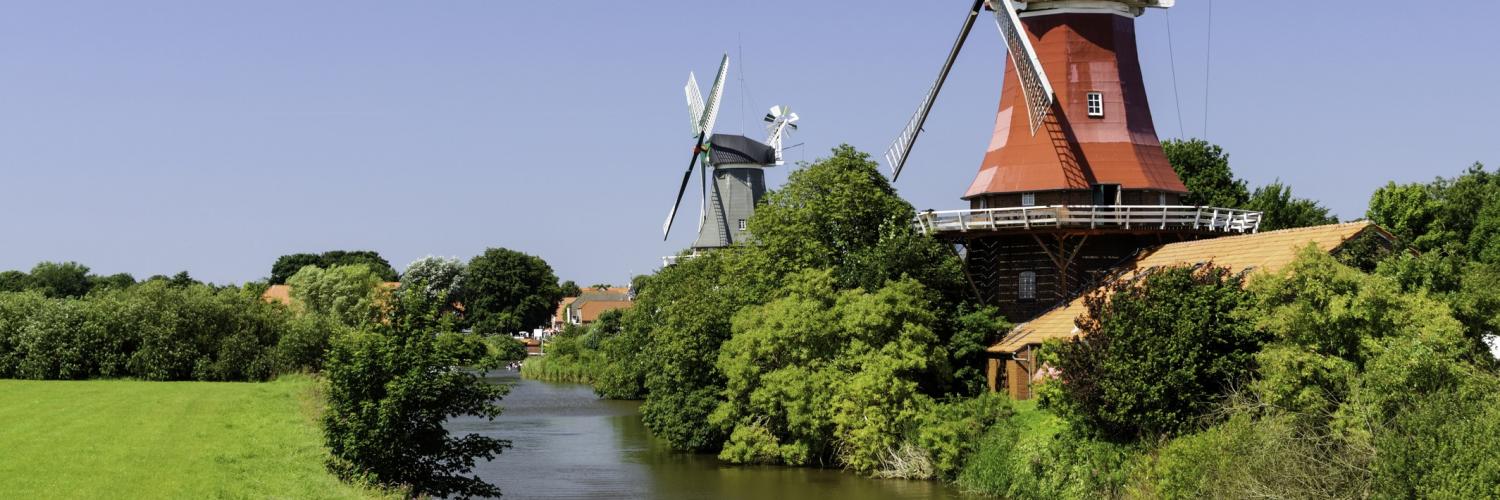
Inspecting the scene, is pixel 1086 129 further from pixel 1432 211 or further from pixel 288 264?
pixel 288 264

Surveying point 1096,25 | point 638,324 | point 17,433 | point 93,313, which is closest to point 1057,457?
→ point 1096,25

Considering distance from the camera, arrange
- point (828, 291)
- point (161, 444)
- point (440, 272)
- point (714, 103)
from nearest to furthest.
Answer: point (161, 444) < point (828, 291) < point (714, 103) < point (440, 272)

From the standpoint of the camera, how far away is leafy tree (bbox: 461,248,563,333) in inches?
4400

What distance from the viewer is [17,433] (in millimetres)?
28172

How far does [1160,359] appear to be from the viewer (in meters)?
25.5

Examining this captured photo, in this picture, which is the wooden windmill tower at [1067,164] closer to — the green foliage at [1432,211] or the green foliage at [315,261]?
the green foliage at [1432,211]

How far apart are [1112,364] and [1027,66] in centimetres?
1279

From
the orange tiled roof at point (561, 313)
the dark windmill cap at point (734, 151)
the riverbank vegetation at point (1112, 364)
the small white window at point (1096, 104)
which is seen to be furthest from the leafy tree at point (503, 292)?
the small white window at point (1096, 104)

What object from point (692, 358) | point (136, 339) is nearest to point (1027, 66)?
point (692, 358)

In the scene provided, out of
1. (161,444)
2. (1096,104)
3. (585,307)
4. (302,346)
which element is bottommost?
(161,444)

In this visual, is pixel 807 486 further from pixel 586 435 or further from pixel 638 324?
pixel 638 324

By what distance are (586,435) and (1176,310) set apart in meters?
23.2

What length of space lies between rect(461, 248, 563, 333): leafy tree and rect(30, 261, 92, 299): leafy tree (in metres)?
28.4

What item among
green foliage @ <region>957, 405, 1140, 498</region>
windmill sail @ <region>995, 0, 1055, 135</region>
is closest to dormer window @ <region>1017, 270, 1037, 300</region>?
windmill sail @ <region>995, 0, 1055, 135</region>
